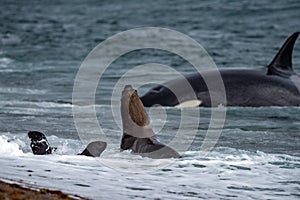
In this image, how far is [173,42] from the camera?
29125mm

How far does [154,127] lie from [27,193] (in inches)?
228

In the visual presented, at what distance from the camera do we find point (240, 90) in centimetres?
1562

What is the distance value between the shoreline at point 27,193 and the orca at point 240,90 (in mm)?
7598

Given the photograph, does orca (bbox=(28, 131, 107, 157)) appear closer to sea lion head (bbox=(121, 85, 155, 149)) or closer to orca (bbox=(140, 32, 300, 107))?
sea lion head (bbox=(121, 85, 155, 149))

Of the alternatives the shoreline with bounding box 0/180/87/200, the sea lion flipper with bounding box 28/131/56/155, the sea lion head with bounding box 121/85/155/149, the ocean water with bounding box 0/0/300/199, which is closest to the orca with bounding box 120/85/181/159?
the sea lion head with bounding box 121/85/155/149

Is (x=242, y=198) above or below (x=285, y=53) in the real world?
below

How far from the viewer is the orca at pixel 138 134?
986 cm

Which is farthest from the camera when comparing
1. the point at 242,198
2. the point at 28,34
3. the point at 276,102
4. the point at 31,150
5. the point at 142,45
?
the point at 28,34

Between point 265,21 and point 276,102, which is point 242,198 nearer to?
point 276,102

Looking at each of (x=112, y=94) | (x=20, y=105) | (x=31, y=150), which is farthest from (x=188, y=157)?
(x=112, y=94)

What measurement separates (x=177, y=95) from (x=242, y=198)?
724cm

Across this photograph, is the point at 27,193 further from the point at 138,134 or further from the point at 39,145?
the point at 138,134

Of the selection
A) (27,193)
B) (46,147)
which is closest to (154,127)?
(46,147)

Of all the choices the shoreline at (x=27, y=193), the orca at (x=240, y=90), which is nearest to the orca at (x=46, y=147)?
the shoreline at (x=27, y=193)
